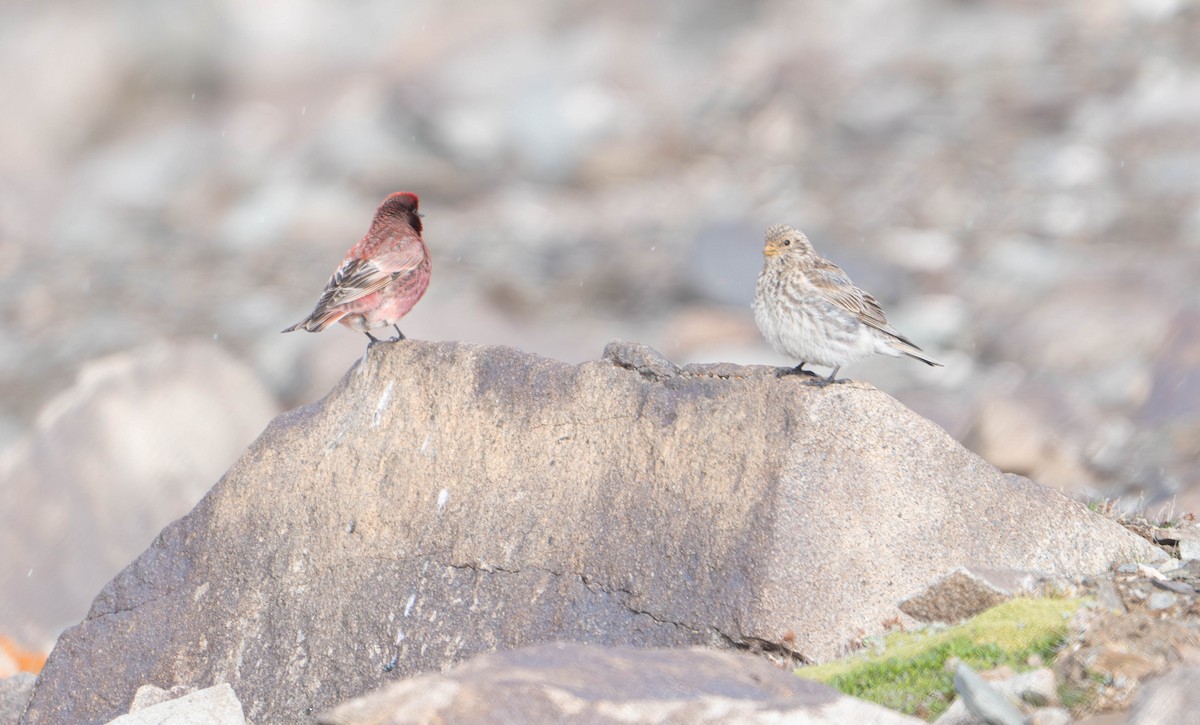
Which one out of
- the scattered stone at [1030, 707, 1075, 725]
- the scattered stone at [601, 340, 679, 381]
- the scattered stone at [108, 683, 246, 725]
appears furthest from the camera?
the scattered stone at [601, 340, 679, 381]

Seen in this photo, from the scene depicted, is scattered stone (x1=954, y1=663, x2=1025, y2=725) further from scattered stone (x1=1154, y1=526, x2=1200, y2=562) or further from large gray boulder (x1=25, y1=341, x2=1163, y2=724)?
scattered stone (x1=1154, y1=526, x2=1200, y2=562)

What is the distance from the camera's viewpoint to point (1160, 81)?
31.1 m

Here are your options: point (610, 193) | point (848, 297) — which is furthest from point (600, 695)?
point (610, 193)

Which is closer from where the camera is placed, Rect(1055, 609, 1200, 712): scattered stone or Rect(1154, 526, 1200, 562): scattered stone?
Rect(1055, 609, 1200, 712): scattered stone

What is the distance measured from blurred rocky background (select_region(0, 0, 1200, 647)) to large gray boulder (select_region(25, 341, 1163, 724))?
564cm

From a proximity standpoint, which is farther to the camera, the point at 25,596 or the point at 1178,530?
the point at 25,596

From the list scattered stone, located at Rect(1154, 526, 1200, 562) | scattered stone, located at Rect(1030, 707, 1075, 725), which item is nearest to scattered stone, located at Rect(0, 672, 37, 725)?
scattered stone, located at Rect(1030, 707, 1075, 725)

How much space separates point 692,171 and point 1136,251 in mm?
11559

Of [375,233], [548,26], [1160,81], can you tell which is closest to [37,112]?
[548,26]

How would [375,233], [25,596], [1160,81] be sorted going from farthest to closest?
[1160,81], [25,596], [375,233]

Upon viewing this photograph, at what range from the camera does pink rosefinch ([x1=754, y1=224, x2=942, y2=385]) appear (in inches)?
353

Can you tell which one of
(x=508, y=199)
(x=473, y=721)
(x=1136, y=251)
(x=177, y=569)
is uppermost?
(x=508, y=199)

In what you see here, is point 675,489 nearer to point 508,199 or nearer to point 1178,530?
point 1178,530

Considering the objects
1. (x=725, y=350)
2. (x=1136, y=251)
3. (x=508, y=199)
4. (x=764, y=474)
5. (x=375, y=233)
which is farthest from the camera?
(x=508, y=199)
